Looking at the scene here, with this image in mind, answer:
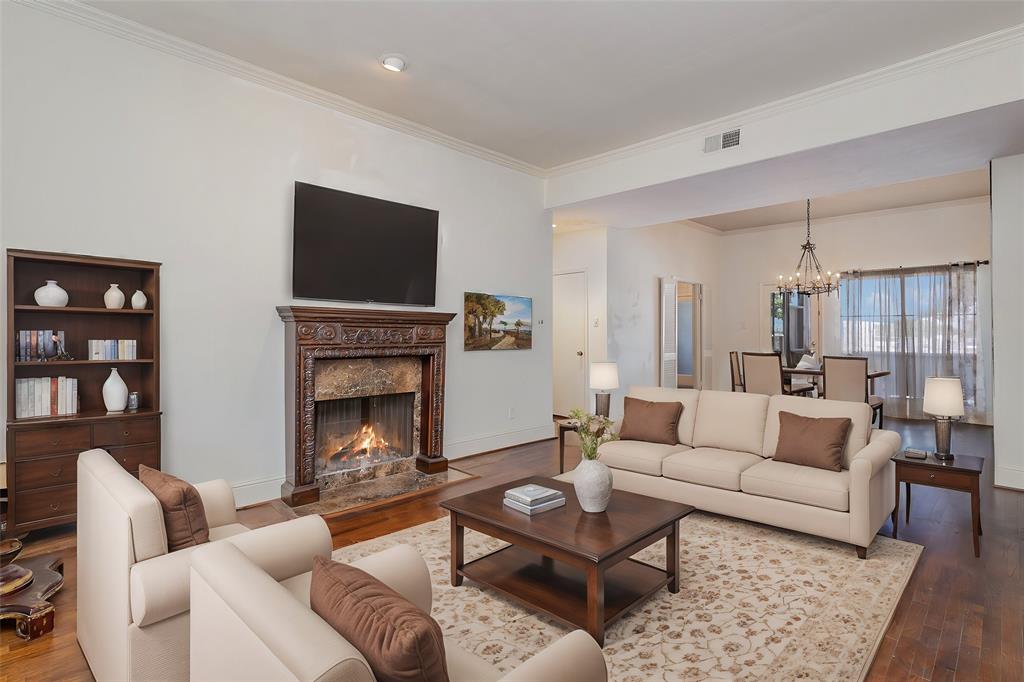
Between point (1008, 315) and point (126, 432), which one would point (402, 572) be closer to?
point (126, 432)

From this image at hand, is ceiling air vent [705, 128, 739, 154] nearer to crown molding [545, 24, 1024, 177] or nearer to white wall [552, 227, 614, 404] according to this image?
crown molding [545, 24, 1024, 177]

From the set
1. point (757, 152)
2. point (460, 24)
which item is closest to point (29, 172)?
point (460, 24)

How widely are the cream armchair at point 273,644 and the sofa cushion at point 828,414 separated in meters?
3.11

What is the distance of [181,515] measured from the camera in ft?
6.38

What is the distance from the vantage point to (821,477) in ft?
11.1

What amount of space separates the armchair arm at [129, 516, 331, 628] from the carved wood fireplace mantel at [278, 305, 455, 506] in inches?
89.0

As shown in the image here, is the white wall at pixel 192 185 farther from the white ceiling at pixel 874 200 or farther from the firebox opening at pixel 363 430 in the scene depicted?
the white ceiling at pixel 874 200

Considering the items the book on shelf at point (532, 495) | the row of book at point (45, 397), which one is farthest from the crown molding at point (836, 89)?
the row of book at point (45, 397)

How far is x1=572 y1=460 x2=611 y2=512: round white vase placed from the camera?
2.73 meters

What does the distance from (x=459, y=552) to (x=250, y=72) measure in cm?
377

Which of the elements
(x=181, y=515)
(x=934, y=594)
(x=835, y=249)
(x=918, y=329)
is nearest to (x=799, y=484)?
(x=934, y=594)

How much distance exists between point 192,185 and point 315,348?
1.44m

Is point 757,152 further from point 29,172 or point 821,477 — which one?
point 29,172

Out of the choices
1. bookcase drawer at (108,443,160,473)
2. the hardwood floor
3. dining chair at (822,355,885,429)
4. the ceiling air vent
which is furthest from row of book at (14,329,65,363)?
dining chair at (822,355,885,429)
